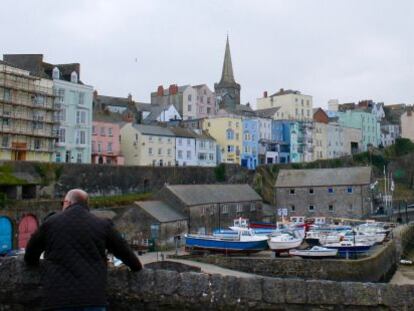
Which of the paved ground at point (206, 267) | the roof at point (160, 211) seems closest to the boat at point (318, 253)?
the paved ground at point (206, 267)

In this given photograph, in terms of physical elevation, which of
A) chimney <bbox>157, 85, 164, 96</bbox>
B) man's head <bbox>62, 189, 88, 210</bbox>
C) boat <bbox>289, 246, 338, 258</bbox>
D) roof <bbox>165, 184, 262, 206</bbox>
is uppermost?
chimney <bbox>157, 85, 164, 96</bbox>

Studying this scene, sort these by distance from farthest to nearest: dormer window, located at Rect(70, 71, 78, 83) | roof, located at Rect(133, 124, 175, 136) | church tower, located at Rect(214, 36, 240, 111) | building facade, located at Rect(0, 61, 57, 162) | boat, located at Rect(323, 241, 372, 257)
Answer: church tower, located at Rect(214, 36, 240, 111) → roof, located at Rect(133, 124, 175, 136) → dormer window, located at Rect(70, 71, 78, 83) → building facade, located at Rect(0, 61, 57, 162) → boat, located at Rect(323, 241, 372, 257)

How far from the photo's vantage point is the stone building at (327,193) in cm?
5016

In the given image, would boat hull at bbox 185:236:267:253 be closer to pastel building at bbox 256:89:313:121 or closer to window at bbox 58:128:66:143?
window at bbox 58:128:66:143

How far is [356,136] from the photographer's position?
309 feet

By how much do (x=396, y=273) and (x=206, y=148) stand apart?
132 ft

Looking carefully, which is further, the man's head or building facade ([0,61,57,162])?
building facade ([0,61,57,162])

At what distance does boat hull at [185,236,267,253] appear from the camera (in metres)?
32.3

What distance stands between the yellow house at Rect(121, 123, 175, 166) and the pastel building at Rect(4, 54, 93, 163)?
722 cm

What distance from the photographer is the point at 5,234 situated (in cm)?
3362

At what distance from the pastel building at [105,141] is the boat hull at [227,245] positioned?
26662 mm

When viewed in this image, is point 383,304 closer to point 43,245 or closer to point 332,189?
point 43,245

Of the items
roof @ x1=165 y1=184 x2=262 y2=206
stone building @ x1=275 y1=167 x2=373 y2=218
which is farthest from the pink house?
stone building @ x1=275 y1=167 x2=373 y2=218

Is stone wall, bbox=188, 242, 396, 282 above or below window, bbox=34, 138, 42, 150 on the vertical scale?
below
